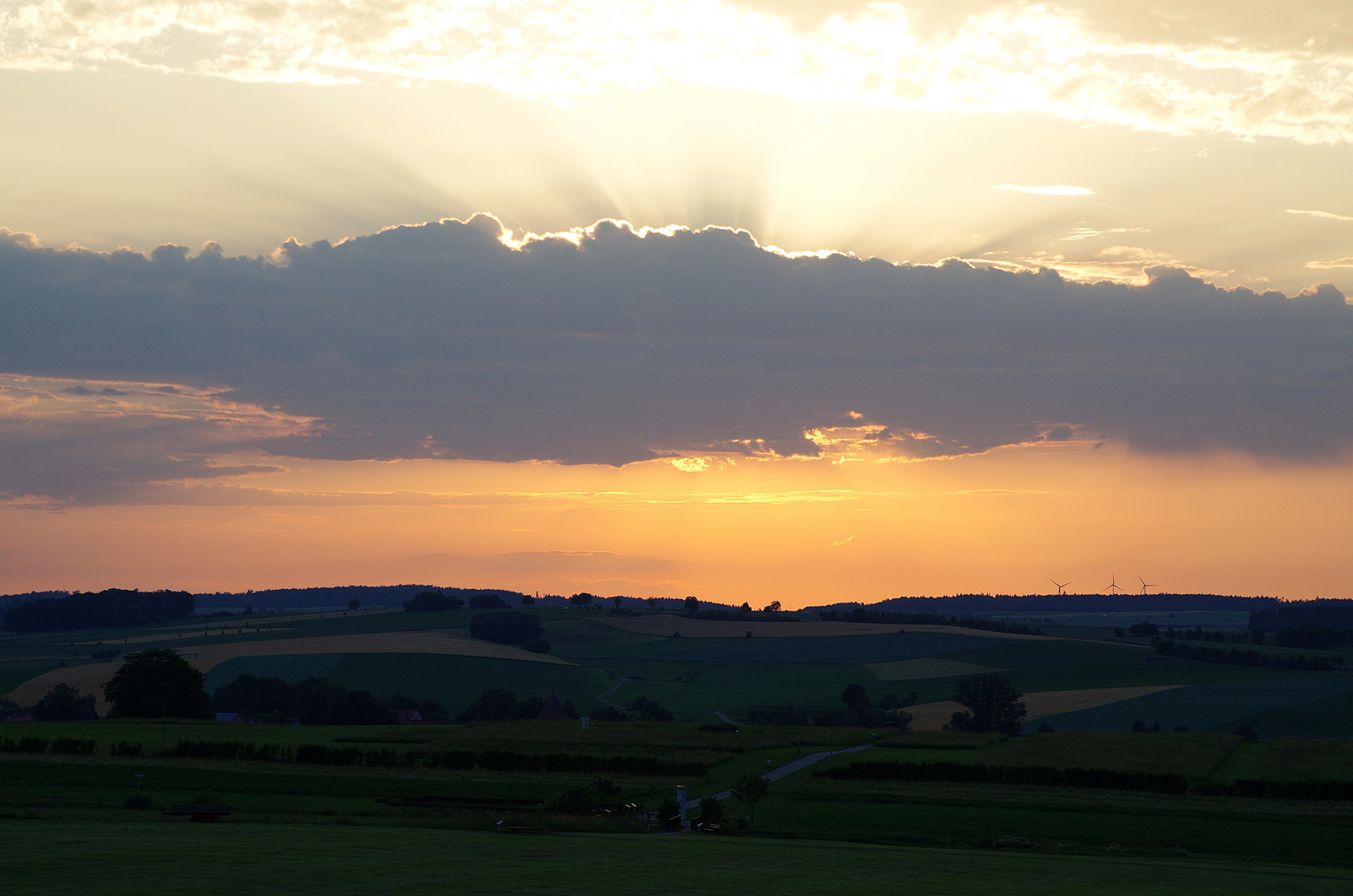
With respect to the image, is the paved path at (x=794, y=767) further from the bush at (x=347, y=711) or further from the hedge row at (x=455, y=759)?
the bush at (x=347, y=711)

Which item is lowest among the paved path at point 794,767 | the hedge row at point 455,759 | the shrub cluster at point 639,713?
the shrub cluster at point 639,713

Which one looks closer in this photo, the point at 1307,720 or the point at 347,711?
the point at 1307,720

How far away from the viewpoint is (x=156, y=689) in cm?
12069

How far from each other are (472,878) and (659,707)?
5143 inches

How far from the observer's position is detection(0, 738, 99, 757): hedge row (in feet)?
271

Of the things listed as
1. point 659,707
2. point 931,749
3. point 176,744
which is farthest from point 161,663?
point 931,749

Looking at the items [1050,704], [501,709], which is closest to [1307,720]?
[1050,704]

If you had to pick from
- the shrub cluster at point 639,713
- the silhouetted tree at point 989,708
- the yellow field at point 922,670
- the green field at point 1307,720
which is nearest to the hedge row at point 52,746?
the shrub cluster at point 639,713

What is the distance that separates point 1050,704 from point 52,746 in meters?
121

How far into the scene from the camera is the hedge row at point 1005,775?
7719 cm

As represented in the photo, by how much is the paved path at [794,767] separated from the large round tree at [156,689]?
7111 cm

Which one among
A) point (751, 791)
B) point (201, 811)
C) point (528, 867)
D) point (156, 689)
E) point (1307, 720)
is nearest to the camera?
point (528, 867)

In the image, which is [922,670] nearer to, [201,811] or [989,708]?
[989,708]

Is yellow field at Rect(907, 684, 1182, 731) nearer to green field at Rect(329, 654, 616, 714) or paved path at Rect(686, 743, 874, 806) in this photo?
paved path at Rect(686, 743, 874, 806)
